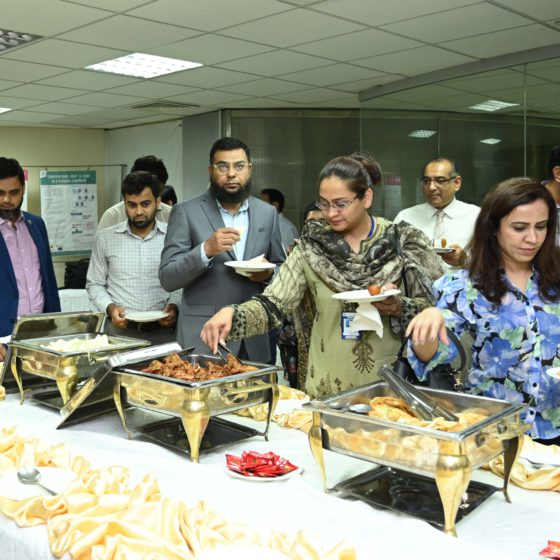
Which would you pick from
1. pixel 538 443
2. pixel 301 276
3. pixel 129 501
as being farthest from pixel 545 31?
pixel 129 501

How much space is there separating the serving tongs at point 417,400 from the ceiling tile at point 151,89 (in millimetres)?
4897

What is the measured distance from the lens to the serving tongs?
1.35 metres

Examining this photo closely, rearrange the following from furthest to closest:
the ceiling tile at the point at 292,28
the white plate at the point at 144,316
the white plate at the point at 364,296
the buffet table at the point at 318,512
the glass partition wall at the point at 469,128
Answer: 1. the glass partition wall at the point at 469,128
2. the ceiling tile at the point at 292,28
3. the white plate at the point at 144,316
4. the white plate at the point at 364,296
5. the buffet table at the point at 318,512

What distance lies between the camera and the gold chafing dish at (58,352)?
1.96m

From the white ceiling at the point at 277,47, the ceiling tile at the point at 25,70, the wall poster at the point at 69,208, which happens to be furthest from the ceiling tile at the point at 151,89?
the wall poster at the point at 69,208

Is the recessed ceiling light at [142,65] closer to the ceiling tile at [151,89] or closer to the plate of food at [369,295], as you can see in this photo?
the ceiling tile at [151,89]

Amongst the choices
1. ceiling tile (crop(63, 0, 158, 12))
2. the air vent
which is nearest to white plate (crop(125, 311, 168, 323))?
ceiling tile (crop(63, 0, 158, 12))

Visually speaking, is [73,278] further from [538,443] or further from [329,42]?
[538,443]

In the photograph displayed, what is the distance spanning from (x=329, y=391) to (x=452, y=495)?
1.04 m

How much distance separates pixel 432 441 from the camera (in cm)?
117

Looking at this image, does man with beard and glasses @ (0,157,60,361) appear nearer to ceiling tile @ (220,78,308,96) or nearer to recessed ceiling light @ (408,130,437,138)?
ceiling tile @ (220,78,308,96)

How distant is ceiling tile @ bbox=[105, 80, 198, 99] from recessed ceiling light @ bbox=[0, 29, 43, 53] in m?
1.36

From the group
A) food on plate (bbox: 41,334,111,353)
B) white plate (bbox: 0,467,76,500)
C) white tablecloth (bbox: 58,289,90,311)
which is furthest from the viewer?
white tablecloth (bbox: 58,289,90,311)

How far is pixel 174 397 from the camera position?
61.8 inches
